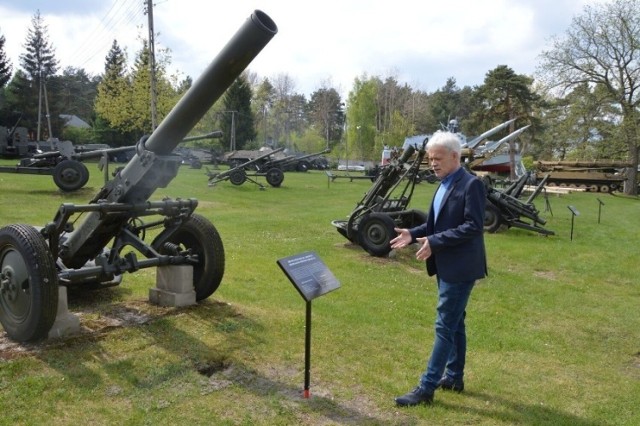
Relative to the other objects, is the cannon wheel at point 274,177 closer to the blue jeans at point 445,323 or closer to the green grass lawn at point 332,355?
the green grass lawn at point 332,355

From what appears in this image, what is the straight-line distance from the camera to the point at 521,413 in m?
4.06

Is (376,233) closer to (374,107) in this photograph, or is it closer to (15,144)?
(15,144)

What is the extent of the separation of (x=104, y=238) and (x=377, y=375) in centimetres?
288

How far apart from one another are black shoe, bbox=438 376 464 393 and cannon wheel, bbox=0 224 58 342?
10.1 feet

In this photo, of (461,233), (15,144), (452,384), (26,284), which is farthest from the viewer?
(15,144)

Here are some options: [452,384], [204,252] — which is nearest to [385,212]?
[204,252]

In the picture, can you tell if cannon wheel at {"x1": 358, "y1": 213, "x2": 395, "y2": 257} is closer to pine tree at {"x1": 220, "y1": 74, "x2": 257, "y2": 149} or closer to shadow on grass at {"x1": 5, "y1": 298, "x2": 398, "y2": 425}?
shadow on grass at {"x1": 5, "y1": 298, "x2": 398, "y2": 425}

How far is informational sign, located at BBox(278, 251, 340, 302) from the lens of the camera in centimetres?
390

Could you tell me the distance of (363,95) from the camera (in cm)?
5688

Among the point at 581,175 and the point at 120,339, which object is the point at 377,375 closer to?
the point at 120,339

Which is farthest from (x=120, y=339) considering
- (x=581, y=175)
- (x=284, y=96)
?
(x=284, y=96)

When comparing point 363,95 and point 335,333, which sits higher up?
point 363,95

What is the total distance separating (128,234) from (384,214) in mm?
5645

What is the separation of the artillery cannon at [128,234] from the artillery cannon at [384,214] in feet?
15.6
